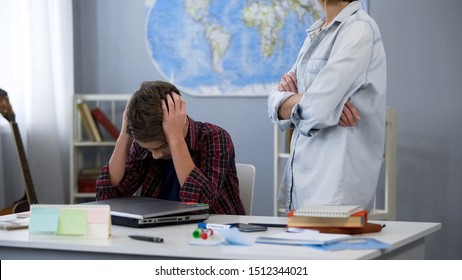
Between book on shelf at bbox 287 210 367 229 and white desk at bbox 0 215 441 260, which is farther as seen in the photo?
book on shelf at bbox 287 210 367 229

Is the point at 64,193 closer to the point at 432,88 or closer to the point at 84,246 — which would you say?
the point at 432,88

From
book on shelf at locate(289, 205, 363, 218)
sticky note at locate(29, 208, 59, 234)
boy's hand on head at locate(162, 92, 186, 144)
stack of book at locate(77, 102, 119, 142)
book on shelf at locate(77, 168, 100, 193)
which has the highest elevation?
boy's hand on head at locate(162, 92, 186, 144)

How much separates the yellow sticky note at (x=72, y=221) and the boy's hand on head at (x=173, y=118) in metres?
0.45

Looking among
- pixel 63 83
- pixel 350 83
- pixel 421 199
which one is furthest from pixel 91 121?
pixel 350 83

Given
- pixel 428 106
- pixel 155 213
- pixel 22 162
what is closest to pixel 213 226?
pixel 155 213

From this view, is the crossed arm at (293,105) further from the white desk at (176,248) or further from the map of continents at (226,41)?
the map of continents at (226,41)

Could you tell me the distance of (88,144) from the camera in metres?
4.07

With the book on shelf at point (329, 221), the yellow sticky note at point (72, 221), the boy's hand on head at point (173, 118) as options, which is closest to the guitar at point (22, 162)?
the boy's hand on head at point (173, 118)

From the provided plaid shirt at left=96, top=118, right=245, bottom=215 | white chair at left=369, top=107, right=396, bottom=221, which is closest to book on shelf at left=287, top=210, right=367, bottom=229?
plaid shirt at left=96, top=118, right=245, bottom=215

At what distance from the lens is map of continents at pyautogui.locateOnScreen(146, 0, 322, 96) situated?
404 centimetres

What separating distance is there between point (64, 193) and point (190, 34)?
1119 mm

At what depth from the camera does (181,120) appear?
7.01ft

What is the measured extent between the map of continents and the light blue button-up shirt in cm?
195

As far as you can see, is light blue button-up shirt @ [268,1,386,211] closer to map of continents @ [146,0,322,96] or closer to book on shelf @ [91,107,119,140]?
map of continents @ [146,0,322,96]
